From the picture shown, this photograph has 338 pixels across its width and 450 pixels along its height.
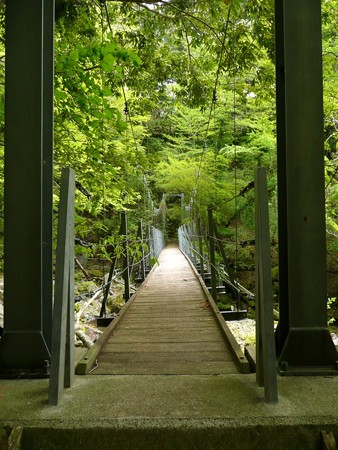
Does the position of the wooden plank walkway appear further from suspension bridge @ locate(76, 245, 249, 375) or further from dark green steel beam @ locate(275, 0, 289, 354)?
dark green steel beam @ locate(275, 0, 289, 354)

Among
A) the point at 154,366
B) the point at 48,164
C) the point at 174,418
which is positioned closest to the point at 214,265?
the point at 154,366

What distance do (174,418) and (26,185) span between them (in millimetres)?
914

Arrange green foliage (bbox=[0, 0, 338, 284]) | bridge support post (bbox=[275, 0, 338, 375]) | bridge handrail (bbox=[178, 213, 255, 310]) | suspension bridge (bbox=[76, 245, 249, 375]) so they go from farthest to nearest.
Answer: bridge handrail (bbox=[178, 213, 255, 310]), green foliage (bbox=[0, 0, 338, 284]), suspension bridge (bbox=[76, 245, 249, 375]), bridge support post (bbox=[275, 0, 338, 375])

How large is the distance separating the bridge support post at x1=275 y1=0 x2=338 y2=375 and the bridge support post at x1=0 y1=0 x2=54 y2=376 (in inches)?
34.8

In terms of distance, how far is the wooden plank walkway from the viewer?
56.1 inches

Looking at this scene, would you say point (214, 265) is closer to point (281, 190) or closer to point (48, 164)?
point (281, 190)

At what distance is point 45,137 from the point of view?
1.24 m

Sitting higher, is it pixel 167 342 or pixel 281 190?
pixel 281 190

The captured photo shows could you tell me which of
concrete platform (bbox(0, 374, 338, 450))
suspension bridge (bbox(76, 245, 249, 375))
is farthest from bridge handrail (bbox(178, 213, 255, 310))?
concrete platform (bbox(0, 374, 338, 450))

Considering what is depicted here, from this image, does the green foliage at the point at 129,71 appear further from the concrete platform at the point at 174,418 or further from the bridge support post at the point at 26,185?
the concrete platform at the point at 174,418

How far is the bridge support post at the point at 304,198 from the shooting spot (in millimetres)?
1162

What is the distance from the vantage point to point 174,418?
864 mm

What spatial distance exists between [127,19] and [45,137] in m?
2.91

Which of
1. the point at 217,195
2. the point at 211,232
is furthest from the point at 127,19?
the point at 217,195
